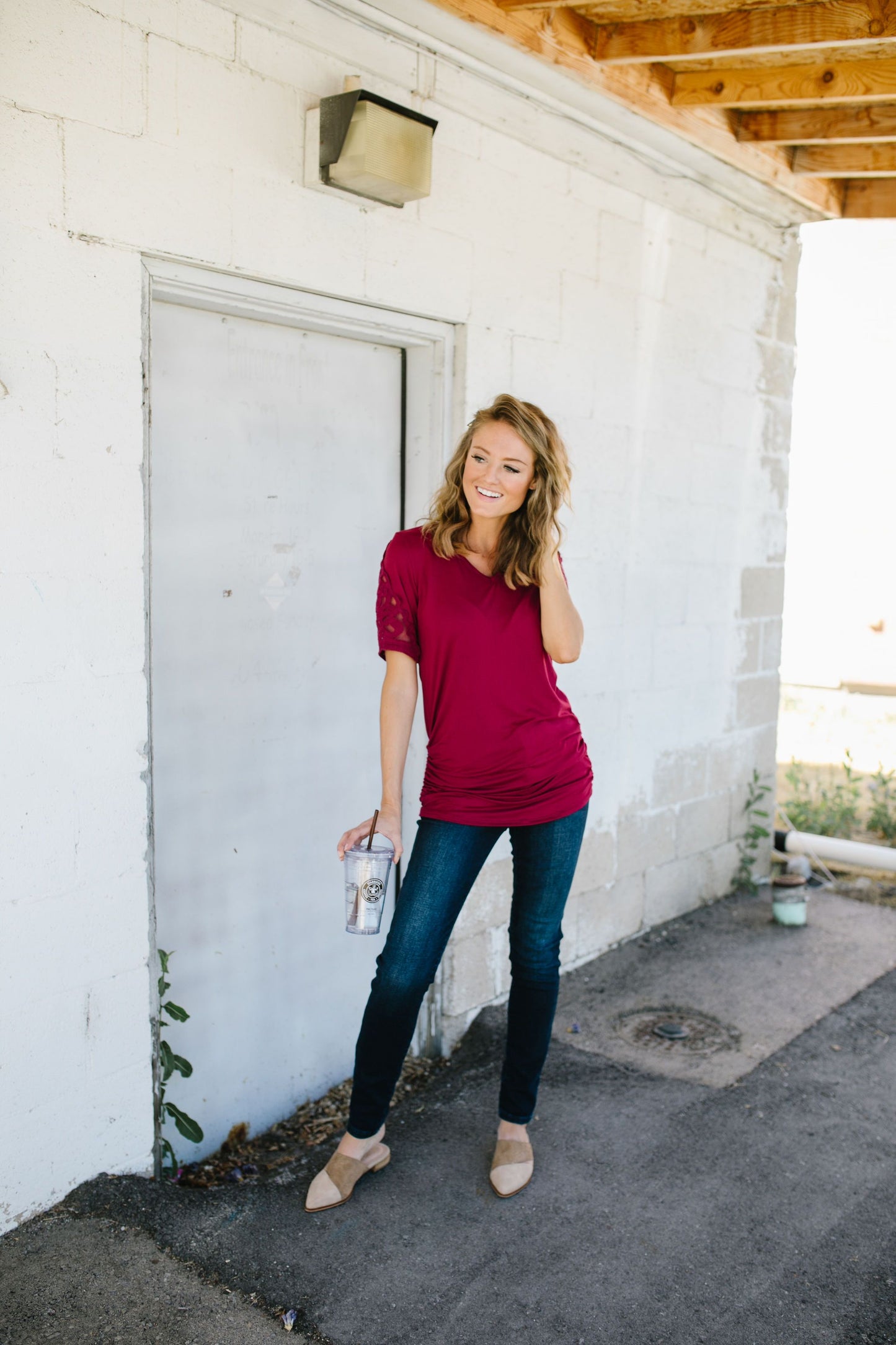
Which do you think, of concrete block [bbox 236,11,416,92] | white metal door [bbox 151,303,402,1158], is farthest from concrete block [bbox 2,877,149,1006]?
concrete block [bbox 236,11,416,92]

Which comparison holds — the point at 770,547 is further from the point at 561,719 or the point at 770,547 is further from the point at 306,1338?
the point at 306,1338

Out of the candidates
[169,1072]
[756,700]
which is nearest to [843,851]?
[756,700]

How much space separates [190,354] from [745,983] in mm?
3147

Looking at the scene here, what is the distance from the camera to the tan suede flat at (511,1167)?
290 cm

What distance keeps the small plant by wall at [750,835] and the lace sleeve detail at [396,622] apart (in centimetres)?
331

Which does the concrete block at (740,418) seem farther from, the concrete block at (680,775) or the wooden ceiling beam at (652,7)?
the wooden ceiling beam at (652,7)

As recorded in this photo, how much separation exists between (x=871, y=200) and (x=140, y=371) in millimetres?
4044

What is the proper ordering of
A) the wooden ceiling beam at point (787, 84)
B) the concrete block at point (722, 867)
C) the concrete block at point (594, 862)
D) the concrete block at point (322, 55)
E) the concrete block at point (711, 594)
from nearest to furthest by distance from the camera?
the concrete block at point (322, 55)
the wooden ceiling beam at point (787, 84)
the concrete block at point (594, 862)
the concrete block at point (711, 594)
the concrete block at point (722, 867)

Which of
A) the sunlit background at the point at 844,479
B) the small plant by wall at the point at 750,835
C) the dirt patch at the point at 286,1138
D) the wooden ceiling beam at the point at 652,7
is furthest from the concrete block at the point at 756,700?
the sunlit background at the point at 844,479

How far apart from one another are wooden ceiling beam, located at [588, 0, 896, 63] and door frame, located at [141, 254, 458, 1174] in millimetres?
1096

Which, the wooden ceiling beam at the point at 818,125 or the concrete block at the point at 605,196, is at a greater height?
the wooden ceiling beam at the point at 818,125

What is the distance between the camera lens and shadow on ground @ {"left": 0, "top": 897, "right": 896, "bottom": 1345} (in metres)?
2.40

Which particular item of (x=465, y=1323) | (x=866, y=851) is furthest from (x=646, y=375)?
(x=465, y=1323)

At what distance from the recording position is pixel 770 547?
5531mm
